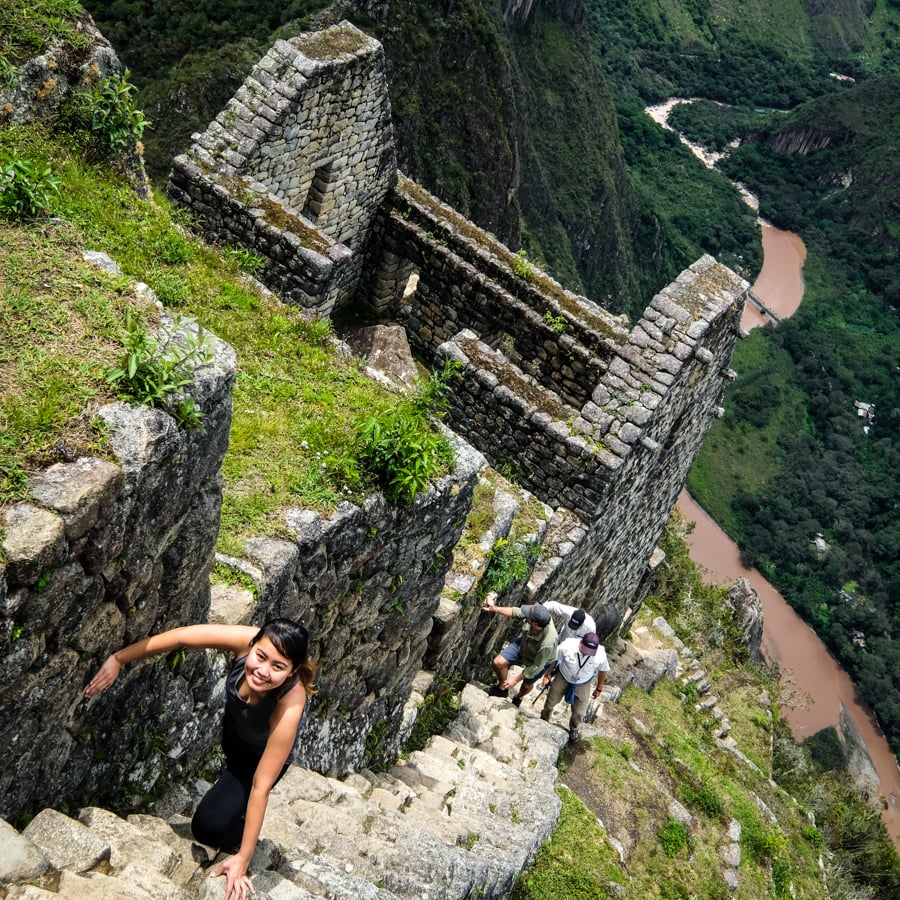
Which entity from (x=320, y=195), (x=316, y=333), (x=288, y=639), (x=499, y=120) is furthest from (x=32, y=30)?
(x=499, y=120)

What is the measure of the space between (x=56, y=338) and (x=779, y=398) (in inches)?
4328

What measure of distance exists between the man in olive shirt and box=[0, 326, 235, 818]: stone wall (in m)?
4.97

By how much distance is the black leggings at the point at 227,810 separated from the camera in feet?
13.7

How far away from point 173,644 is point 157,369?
1288 mm

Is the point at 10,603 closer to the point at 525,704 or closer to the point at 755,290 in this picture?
the point at 525,704

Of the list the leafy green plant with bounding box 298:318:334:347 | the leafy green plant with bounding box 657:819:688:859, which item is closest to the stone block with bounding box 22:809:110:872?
the leafy green plant with bounding box 298:318:334:347

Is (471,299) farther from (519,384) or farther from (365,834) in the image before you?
(365,834)

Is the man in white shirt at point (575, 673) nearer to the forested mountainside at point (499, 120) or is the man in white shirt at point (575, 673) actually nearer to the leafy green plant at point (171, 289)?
the leafy green plant at point (171, 289)

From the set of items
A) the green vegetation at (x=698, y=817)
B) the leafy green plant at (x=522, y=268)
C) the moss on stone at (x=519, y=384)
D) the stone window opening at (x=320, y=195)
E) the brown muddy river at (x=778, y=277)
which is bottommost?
the brown muddy river at (x=778, y=277)

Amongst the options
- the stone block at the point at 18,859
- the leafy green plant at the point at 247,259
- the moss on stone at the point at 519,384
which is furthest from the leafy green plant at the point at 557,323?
the stone block at the point at 18,859

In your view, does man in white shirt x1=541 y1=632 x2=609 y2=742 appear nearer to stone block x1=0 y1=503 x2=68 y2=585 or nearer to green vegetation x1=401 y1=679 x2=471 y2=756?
green vegetation x1=401 y1=679 x2=471 y2=756

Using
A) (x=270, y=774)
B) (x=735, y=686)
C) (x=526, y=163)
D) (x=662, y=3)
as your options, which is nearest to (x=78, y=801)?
(x=270, y=774)

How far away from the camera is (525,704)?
10.1 metres

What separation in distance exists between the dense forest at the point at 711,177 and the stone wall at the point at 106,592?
36353mm
